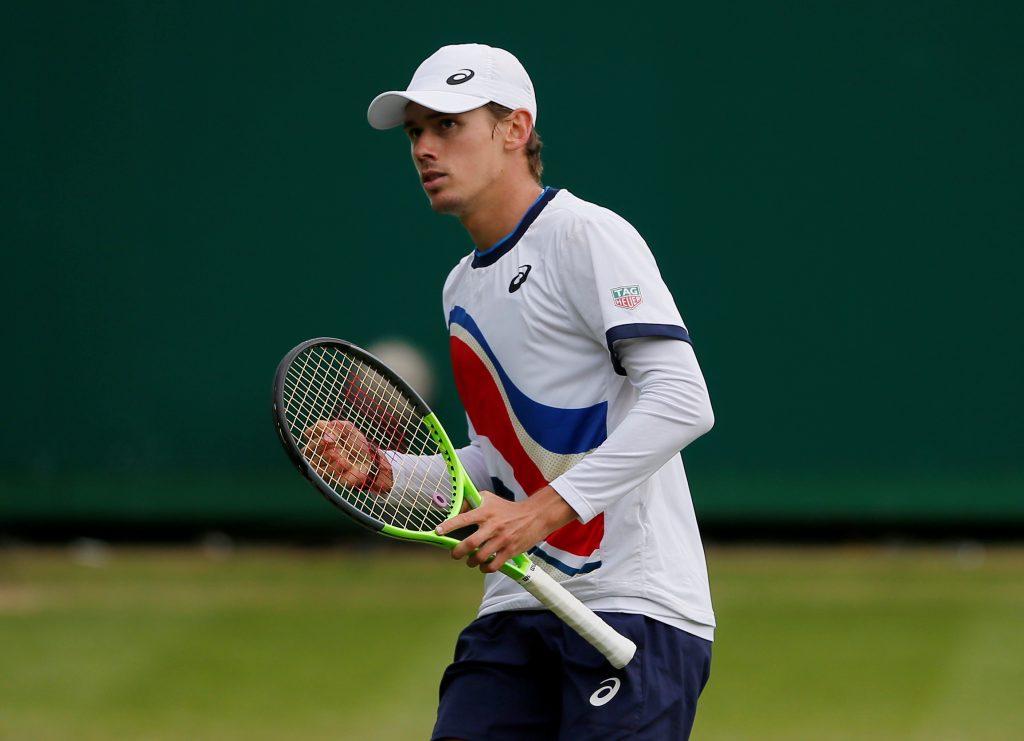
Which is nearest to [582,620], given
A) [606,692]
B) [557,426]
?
[606,692]

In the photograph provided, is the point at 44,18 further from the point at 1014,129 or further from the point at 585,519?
the point at 585,519

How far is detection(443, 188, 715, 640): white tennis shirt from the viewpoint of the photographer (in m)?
3.56

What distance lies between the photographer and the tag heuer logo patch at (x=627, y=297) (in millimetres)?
3582

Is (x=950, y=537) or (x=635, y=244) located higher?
(x=635, y=244)

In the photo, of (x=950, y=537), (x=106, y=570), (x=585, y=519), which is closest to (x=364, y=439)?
(x=585, y=519)

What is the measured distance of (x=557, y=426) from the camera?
3775mm

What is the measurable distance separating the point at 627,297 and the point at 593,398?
0.28 m

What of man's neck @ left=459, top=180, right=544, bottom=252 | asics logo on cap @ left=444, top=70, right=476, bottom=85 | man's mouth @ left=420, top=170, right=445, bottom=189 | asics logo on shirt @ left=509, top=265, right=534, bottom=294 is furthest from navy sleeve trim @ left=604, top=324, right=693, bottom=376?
asics logo on cap @ left=444, top=70, right=476, bottom=85

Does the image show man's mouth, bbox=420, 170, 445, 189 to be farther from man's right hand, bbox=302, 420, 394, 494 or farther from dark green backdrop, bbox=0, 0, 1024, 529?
dark green backdrop, bbox=0, 0, 1024, 529

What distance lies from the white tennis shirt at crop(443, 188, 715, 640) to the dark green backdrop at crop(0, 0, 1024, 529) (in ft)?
19.6

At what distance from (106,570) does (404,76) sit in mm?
3292

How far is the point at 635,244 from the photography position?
146 inches

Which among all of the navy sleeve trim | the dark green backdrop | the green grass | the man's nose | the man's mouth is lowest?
the green grass

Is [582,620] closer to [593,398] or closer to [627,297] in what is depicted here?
[593,398]
